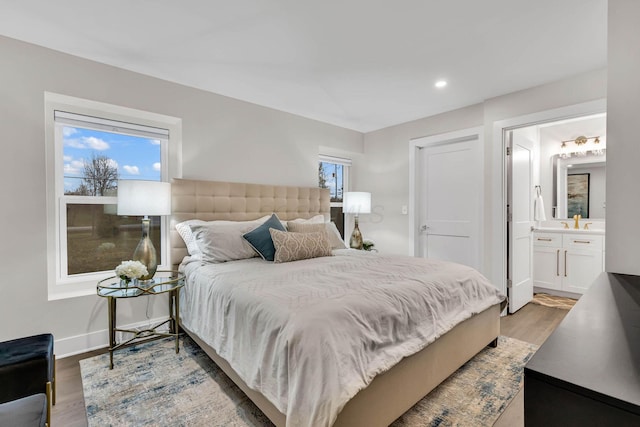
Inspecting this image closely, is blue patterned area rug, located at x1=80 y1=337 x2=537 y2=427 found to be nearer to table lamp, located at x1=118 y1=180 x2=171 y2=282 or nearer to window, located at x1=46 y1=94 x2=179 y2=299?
table lamp, located at x1=118 y1=180 x2=171 y2=282

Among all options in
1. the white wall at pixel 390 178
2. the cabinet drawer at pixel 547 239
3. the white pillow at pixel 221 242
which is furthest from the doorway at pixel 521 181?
the white pillow at pixel 221 242

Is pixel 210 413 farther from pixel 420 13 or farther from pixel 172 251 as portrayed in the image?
pixel 420 13

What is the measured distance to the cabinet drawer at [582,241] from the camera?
12.1 ft

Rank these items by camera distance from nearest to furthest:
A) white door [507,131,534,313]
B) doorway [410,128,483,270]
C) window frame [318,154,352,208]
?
white door [507,131,534,313] < doorway [410,128,483,270] < window frame [318,154,352,208]

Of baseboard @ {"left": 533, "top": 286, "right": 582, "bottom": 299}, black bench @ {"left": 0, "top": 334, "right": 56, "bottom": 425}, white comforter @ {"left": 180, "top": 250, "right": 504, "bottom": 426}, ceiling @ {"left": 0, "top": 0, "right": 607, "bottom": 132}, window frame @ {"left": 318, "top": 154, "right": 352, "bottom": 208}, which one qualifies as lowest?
baseboard @ {"left": 533, "top": 286, "right": 582, "bottom": 299}

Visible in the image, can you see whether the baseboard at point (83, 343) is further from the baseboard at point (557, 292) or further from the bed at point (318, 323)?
the baseboard at point (557, 292)

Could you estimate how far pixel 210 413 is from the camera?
1.71 meters

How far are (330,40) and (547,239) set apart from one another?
3.96 metres

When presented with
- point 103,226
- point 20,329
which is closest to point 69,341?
point 20,329

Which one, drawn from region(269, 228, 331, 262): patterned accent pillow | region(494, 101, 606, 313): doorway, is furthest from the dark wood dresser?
region(494, 101, 606, 313): doorway

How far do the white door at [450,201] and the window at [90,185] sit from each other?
10.7ft

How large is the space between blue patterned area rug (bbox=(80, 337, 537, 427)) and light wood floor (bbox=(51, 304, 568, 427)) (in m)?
0.05

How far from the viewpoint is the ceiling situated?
1.88 meters

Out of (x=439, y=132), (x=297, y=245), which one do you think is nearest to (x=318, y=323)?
(x=297, y=245)
